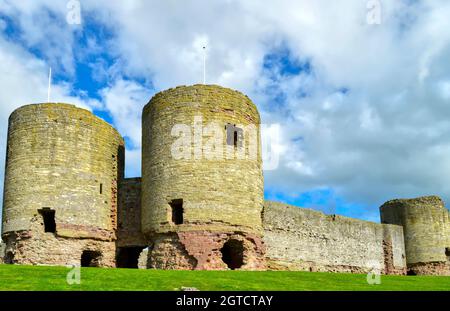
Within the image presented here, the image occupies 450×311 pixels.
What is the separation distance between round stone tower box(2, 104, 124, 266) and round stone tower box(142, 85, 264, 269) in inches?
78.5

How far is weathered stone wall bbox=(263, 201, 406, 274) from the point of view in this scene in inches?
1018

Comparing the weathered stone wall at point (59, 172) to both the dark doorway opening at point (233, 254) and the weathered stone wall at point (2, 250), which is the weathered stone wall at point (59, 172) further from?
the dark doorway opening at point (233, 254)

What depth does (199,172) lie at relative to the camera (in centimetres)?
2033

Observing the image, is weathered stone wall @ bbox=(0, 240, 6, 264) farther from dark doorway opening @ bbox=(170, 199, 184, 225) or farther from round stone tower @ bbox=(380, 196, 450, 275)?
round stone tower @ bbox=(380, 196, 450, 275)

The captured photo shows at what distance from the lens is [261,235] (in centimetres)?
2161

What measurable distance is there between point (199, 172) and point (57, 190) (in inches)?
203

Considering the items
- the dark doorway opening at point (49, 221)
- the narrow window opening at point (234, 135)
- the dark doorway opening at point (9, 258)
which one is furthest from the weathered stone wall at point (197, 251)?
the dark doorway opening at point (9, 258)

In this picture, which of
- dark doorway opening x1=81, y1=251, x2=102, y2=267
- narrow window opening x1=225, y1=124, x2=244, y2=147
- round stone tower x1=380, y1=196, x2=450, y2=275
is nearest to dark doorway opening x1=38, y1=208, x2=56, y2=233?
dark doorway opening x1=81, y1=251, x2=102, y2=267

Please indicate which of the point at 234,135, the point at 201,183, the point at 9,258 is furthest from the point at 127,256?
the point at 234,135

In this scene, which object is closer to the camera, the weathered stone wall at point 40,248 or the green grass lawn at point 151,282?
the green grass lawn at point 151,282

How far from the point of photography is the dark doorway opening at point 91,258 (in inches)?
871

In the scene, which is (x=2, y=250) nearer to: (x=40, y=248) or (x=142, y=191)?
(x=40, y=248)

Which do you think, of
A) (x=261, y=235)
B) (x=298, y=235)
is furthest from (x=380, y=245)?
(x=261, y=235)

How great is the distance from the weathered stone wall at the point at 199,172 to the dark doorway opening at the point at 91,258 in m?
2.31
